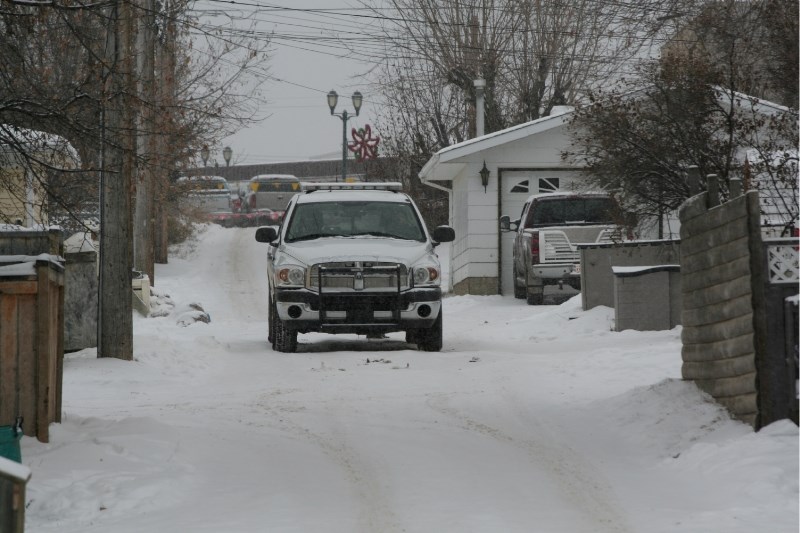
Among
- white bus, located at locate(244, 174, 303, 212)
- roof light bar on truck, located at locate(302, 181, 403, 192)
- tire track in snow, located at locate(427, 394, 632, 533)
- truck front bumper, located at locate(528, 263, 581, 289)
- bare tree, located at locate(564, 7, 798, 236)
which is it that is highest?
white bus, located at locate(244, 174, 303, 212)

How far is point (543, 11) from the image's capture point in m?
39.7

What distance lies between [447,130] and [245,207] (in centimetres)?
1701

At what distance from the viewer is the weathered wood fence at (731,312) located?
8.30m

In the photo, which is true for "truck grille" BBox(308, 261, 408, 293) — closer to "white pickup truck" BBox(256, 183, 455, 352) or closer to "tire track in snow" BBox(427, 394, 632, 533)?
"white pickup truck" BBox(256, 183, 455, 352)

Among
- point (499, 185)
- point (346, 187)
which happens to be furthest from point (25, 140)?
point (499, 185)

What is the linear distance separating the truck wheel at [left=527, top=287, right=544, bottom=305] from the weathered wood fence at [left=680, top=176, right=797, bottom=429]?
48.4 ft

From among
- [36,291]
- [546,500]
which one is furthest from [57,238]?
[546,500]

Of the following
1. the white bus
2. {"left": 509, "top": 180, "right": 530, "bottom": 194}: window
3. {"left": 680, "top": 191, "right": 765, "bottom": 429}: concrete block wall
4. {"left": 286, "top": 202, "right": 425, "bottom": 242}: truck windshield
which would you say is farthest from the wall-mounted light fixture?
the white bus

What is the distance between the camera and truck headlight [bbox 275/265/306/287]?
15.5m

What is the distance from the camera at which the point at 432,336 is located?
16000 mm

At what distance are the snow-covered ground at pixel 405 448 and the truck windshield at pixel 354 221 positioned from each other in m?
1.79

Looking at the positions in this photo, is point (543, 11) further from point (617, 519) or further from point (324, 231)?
point (617, 519)

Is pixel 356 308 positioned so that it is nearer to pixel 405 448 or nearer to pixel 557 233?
pixel 405 448

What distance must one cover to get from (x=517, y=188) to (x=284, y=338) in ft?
43.6
